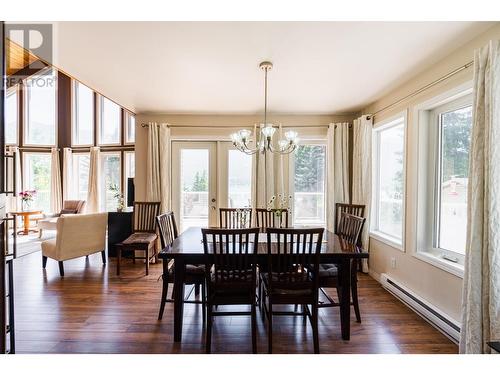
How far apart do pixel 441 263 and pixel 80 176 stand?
8.26 meters

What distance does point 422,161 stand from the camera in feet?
8.89

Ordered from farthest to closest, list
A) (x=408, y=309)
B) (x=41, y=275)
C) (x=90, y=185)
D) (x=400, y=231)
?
(x=90, y=185)
(x=41, y=275)
(x=400, y=231)
(x=408, y=309)

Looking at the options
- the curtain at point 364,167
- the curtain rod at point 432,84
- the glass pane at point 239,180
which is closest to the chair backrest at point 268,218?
the glass pane at point 239,180

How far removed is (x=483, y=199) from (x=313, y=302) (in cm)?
141

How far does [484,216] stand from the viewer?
171 cm

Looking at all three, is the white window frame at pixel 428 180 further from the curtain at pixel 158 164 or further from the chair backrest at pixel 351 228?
the curtain at pixel 158 164

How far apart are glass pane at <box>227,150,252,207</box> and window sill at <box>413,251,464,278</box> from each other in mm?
2638

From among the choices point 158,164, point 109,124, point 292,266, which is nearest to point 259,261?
point 292,266

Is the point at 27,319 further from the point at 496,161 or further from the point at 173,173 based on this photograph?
the point at 496,161

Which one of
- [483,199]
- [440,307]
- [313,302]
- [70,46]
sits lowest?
[440,307]

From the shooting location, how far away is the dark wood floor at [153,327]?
206cm

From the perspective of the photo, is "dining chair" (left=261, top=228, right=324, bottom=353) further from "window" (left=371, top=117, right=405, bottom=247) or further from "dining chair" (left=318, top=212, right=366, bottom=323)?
"window" (left=371, top=117, right=405, bottom=247)

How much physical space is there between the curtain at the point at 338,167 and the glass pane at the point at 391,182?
54cm
